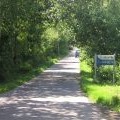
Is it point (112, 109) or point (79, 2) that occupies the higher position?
point (79, 2)

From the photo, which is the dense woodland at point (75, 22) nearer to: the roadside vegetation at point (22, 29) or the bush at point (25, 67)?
the roadside vegetation at point (22, 29)

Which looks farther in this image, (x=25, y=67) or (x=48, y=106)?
(x=25, y=67)

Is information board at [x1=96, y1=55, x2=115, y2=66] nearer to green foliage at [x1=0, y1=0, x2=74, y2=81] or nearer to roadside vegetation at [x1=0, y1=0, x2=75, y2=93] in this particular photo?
roadside vegetation at [x1=0, y1=0, x2=75, y2=93]

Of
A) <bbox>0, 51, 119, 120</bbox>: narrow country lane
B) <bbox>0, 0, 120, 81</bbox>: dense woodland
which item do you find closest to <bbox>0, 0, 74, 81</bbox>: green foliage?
<bbox>0, 0, 120, 81</bbox>: dense woodland

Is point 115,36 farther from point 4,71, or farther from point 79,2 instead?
point 4,71

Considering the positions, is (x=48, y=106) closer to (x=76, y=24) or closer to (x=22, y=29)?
(x=76, y=24)

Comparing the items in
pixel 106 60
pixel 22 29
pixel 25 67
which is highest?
pixel 22 29

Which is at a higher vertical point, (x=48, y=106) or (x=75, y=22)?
(x=75, y=22)

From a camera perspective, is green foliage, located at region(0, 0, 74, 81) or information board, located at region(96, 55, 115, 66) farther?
green foliage, located at region(0, 0, 74, 81)

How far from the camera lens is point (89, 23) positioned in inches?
1260

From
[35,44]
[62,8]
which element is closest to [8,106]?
[62,8]

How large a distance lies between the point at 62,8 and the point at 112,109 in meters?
19.0

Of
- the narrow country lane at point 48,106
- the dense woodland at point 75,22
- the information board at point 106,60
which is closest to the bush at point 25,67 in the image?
the dense woodland at point 75,22

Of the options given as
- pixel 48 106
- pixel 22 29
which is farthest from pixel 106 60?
pixel 22 29
